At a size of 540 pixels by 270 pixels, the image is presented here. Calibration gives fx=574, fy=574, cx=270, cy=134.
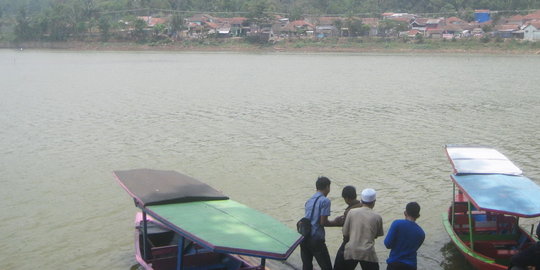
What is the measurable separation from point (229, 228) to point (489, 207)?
2.96m

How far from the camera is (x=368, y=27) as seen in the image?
83125 millimetres

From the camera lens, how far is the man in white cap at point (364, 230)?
5773 mm

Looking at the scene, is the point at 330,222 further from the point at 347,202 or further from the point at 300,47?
the point at 300,47

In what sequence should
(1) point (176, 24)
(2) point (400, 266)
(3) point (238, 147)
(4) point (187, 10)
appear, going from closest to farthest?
(2) point (400, 266), (3) point (238, 147), (1) point (176, 24), (4) point (187, 10)

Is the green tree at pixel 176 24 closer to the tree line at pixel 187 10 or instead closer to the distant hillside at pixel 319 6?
the tree line at pixel 187 10

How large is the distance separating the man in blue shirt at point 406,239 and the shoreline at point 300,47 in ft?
214

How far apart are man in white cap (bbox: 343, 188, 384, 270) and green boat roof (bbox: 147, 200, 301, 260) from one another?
553mm

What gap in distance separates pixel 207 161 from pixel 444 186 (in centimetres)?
564

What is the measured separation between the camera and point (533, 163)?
13.9 metres

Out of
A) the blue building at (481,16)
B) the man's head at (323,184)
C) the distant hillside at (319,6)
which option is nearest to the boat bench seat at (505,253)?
the man's head at (323,184)

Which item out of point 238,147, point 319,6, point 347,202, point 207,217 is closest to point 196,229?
point 207,217

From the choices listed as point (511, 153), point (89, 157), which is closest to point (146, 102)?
point (89, 157)

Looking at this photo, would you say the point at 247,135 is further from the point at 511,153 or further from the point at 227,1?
the point at 227,1

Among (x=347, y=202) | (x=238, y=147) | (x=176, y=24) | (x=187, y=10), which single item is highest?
(x=187, y=10)
